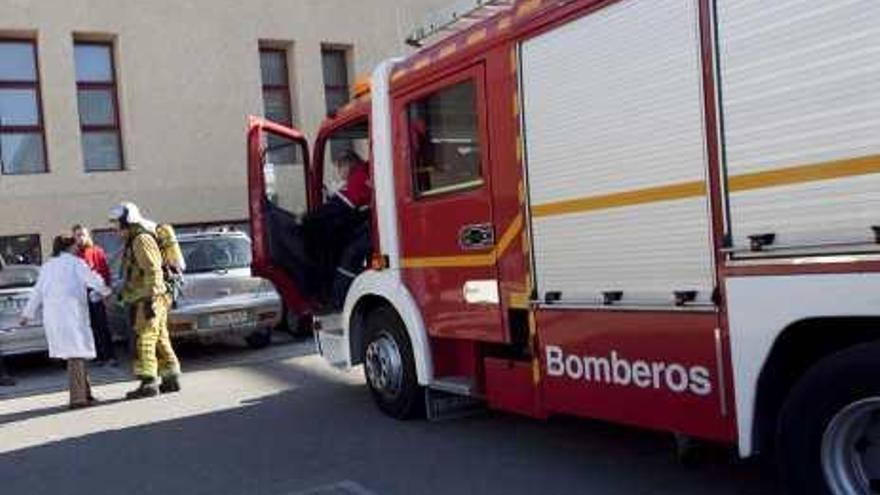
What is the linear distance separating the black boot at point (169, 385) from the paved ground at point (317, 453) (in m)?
0.33

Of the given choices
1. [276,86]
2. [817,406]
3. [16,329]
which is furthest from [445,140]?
[276,86]

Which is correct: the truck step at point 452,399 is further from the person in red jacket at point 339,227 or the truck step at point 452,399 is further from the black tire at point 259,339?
the black tire at point 259,339

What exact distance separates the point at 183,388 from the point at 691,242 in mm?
7170

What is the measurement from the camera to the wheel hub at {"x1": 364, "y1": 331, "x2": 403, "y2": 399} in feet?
26.5

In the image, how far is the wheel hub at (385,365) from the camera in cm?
809

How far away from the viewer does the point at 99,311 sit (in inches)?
533

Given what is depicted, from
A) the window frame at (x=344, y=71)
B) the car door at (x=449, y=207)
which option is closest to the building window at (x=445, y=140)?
the car door at (x=449, y=207)

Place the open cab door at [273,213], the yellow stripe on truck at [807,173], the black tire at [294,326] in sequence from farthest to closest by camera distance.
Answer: the black tire at [294,326] < the open cab door at [273,213] < the yellow stripe on truck at [807,173]

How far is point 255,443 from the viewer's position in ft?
26.1

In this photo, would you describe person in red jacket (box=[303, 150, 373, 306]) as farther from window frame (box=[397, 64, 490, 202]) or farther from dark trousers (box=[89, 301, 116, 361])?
dark trousers (box=[89, 301, 116, 361])

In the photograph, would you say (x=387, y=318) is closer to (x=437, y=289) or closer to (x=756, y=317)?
(x=437, y=289)

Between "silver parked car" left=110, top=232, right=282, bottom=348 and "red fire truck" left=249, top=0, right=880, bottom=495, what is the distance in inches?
215

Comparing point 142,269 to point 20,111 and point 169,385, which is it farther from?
point 20,111

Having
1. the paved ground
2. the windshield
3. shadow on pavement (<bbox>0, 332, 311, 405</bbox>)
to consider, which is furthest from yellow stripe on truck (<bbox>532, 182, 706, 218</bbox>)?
the windshield
